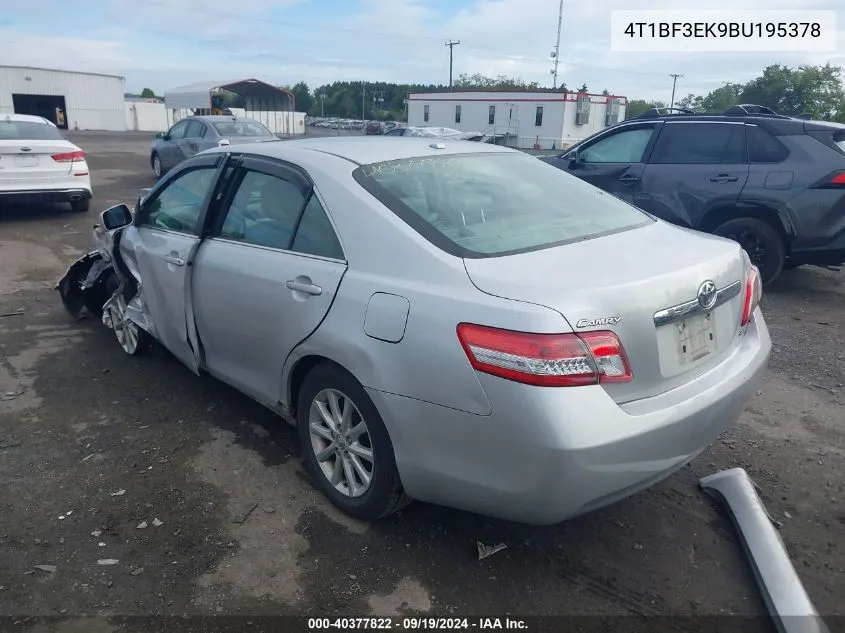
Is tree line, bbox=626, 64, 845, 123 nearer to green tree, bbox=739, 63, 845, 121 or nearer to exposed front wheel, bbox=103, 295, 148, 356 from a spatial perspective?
green tree, bbox=739, 63, 845, 121

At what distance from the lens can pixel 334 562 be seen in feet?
8.91

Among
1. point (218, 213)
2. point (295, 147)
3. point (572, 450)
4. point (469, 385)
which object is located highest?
point (295, 147)

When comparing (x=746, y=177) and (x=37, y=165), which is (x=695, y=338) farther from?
(x=37, y=165)

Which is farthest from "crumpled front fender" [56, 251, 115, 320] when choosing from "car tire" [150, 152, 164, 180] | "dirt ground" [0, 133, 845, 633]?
"car tire" [150, 152, 164, 180]

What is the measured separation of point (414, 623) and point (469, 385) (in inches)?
36.5

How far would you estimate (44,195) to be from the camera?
9.90 m

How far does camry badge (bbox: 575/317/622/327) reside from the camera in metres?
2.17

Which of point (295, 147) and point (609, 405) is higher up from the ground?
point (295, 147)

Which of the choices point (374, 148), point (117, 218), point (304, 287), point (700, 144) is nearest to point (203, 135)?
point (117, 218)

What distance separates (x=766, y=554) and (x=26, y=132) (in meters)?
11.2

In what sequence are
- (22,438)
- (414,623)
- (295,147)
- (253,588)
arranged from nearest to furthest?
(414,623), (253,588), (295,147), (22,438)

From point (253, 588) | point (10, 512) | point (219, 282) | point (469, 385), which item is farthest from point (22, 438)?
point (469, 385)

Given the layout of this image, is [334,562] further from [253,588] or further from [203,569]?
[203,569]

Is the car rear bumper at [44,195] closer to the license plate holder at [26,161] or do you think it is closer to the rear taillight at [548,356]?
the license plate holder at [26,161]
